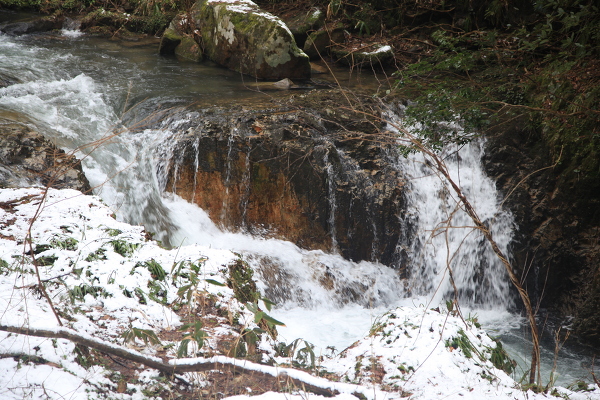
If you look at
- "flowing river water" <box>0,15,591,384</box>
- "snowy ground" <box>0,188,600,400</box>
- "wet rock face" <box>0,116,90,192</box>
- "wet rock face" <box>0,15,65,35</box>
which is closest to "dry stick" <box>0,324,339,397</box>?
"snowy ground" <box>0,188,600,400</box>

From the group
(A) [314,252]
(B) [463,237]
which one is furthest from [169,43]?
(B) [463,237]

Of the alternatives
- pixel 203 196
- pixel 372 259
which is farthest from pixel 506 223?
pixel 203 196

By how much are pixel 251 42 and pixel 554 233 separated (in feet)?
19.9

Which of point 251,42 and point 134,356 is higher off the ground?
point 251,42

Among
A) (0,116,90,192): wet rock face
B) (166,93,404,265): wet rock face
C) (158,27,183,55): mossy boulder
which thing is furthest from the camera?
(158,27,183,55): mossy boulder

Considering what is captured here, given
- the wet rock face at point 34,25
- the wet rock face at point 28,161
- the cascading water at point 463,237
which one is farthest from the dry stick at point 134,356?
the wet rock face at point 34,25

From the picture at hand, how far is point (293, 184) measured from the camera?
19.6 ft

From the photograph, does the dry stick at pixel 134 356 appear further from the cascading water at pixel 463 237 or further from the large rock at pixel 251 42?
the large rock at pixel 251 42

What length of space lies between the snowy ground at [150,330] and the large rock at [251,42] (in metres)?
4.99

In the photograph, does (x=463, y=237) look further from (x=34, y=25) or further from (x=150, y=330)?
(x=34, y=25)

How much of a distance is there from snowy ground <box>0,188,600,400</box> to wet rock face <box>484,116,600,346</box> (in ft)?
8.09

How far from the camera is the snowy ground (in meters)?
2.26

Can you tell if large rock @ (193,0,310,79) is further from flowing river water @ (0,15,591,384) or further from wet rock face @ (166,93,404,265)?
wet rock face @ (166,93,404,265)

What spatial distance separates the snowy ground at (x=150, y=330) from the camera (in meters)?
2.26
